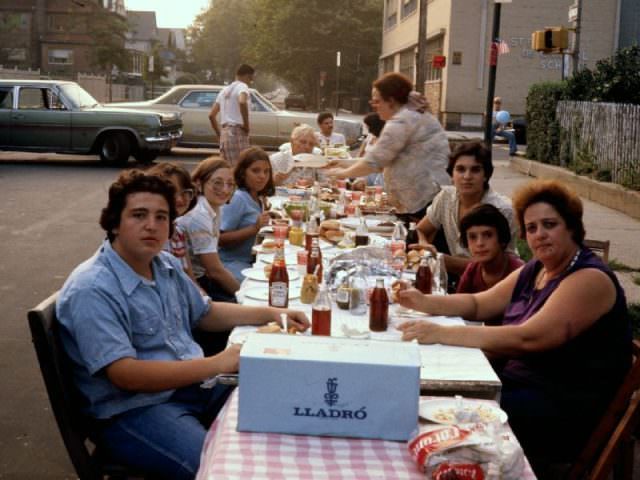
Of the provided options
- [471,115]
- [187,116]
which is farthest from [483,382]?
[471,115]

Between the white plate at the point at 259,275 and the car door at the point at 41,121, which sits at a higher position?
the car door at the point at 41,121

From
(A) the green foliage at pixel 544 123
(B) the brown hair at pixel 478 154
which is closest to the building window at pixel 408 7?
(A) the green foliage at pixel 544 123

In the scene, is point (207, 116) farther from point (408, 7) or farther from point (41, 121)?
point (408, 7)

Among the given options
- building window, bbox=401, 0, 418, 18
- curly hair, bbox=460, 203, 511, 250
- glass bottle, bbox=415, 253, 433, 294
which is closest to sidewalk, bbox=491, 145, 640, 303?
curly hair, bbox=460, 203, 511, 250

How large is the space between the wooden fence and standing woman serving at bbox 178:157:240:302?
9840 mm

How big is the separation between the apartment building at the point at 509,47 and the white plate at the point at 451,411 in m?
34.0

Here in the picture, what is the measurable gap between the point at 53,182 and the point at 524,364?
46.9 ft

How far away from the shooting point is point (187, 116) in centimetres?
2138

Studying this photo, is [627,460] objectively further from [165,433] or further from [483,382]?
[165,433]

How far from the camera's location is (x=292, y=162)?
974cm

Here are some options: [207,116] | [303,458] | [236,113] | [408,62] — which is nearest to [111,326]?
[303,458]

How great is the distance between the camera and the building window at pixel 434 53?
3865 cm

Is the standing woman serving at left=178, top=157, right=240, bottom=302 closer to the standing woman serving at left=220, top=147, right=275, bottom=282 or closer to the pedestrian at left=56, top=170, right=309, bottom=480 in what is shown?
the standing woman serving at left=220, top=147, right=275, bottom=282

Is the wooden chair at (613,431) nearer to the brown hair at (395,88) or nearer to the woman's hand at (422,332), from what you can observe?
the woman's hand at (422,332)
